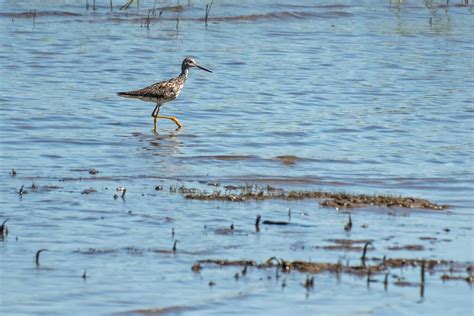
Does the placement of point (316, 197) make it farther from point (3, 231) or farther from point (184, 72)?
point (184, 72)

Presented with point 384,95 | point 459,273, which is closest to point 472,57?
point 384,95

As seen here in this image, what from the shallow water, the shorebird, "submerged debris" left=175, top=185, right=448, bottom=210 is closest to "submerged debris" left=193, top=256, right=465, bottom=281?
the shallow water

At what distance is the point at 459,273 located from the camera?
28.8ft

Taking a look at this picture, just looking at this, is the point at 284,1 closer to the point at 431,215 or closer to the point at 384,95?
the point at 384,95

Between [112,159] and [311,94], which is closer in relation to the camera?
[112,159]

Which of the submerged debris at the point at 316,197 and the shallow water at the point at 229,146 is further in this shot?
the submerged debris at the point at 316,197

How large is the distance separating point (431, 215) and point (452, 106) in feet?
25.8

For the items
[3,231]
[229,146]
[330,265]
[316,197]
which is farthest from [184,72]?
[330,265]

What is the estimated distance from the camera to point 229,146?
15.0 meters

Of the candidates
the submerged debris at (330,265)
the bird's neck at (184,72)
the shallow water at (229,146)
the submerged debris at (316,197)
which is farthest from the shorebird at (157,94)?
the submerged debris at (330,265)

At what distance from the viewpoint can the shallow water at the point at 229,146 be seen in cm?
851

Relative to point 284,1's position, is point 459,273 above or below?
below

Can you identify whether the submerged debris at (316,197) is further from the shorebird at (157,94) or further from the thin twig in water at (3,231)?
the shorebird at (157,94)

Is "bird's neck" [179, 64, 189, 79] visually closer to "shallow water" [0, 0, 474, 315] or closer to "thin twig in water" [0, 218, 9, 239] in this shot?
"shallow water" [0, 0, 474, 315]
